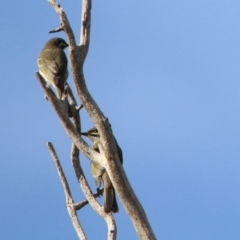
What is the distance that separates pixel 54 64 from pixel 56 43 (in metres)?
1.58

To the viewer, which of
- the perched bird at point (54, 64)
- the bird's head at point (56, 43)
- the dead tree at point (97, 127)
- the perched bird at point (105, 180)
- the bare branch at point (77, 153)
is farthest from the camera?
the bird's head at point (56, 43)

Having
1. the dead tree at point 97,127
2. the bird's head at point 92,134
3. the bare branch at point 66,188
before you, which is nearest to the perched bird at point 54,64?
the bird's head at point 92,134

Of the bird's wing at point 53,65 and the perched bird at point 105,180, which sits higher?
the bird's wing at point 53,65

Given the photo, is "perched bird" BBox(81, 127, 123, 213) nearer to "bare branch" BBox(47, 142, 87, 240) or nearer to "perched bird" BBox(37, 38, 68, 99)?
"bare branch" BBox(47, 142, 87, 240)

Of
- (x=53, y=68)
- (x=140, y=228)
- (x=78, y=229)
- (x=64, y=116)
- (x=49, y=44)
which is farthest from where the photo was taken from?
(x=49, y=44)

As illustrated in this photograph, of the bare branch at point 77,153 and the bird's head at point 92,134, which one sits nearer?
the bare branch at point 77,153

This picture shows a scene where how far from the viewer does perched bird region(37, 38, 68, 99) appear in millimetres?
8413

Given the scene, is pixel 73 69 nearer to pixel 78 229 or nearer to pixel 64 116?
pixel 64 116

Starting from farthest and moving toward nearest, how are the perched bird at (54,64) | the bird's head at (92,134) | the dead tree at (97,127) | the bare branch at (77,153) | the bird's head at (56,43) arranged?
the bird's head at (56,43), the perched bird at (54,64), the bird's head at (92,134), the bare branch at (77,153), the dead tree at (97,127)

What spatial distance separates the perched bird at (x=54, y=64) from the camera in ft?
27.6

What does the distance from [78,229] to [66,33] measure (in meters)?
1.72

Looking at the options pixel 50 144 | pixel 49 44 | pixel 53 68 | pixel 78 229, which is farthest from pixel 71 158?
pixel 49 44

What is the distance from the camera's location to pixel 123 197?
526cm

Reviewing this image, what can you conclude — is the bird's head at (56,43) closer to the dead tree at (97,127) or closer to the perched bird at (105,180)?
the perched bird at (105,180)
